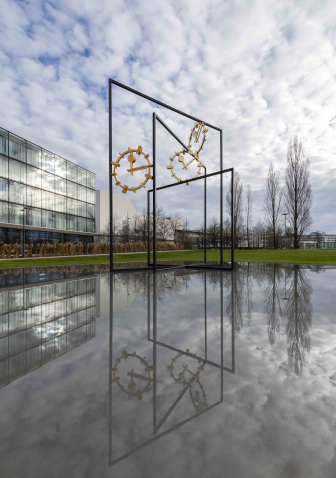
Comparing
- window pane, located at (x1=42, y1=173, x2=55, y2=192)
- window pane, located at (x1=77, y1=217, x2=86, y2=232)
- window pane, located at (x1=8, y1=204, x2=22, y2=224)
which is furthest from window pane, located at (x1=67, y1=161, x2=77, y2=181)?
window pane, located at (x1=8, y1=204, x2=22, y2=224)

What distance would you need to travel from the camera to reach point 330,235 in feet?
215

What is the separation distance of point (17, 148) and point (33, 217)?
23.1 ft

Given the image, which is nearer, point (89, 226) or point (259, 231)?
point (89, 226)

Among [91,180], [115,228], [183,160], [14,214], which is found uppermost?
[91,180]

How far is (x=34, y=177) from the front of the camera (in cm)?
2394

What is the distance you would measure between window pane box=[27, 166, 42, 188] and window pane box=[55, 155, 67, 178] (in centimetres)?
251

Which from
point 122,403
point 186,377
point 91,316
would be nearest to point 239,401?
point 186,377

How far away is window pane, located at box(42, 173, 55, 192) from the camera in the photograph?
25.1 m

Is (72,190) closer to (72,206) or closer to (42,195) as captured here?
(72,206)

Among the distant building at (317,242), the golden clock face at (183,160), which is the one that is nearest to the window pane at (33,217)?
the golden clock face at (183,160)

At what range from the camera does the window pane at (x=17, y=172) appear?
70.6 feet

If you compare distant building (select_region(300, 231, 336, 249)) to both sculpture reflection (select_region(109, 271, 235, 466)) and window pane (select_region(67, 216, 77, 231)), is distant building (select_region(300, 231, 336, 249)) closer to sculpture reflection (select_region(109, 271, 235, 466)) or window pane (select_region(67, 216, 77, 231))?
window pane (select_region(67, 216, 77, 231))

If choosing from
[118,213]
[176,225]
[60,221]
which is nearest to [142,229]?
[118,213]

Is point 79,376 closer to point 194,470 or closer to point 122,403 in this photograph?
point 122,403
